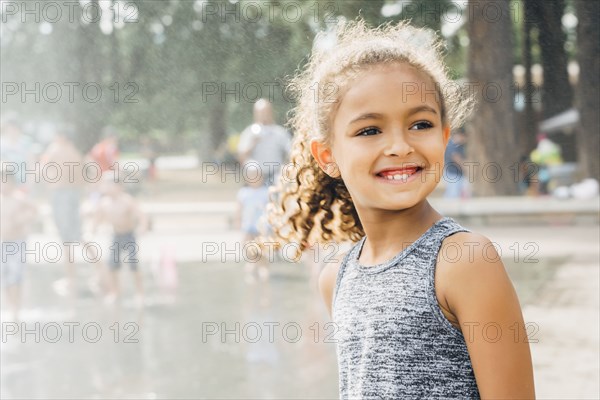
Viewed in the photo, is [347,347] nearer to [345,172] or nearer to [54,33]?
[345,172]

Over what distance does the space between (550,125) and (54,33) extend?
644 centimetres

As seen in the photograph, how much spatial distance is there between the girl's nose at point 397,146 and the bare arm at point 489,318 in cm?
19

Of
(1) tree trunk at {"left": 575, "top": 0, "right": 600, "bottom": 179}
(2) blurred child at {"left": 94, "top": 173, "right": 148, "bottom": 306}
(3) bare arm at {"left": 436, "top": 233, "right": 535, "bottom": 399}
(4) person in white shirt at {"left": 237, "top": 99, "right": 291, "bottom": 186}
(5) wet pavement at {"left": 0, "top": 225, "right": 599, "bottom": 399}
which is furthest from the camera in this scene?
(4) person in white shirt at {"left": 237, "top": 99, "right": 291, "bottom": 186}

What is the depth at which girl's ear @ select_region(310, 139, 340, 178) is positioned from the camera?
1729 millimetres

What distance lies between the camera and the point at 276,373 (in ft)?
12.6

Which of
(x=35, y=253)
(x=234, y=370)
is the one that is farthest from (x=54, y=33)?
(x=234, y=370)

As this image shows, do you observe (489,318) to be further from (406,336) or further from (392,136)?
(392,136)

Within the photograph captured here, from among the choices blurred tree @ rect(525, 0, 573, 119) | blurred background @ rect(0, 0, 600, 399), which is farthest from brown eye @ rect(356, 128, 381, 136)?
blurred tree @ rect(525, 0, 573, 119)

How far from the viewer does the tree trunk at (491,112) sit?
27.9 ft

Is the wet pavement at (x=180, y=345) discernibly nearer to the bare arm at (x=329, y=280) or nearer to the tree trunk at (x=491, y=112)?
the bare arm at (x=329, y=280)

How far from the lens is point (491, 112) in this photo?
928cm

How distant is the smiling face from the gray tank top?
0.31ft

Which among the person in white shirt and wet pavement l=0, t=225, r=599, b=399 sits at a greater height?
the person in white shirt

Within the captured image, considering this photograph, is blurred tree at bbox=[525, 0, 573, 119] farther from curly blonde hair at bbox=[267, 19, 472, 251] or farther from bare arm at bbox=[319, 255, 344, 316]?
bare arm at bbox=[319, 255, 344, 316]
